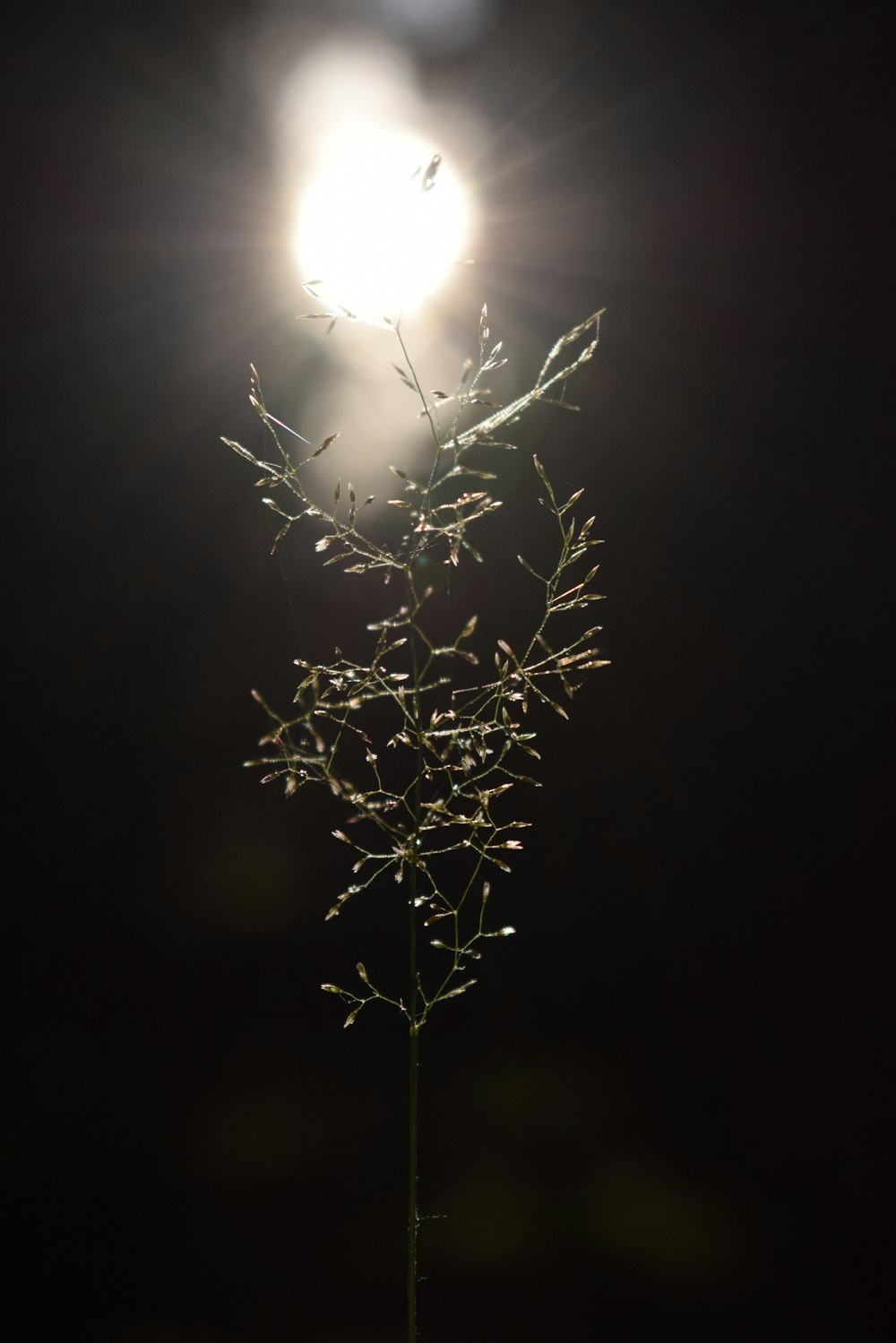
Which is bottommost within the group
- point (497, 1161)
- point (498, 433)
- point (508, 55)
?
point (497, 1161)

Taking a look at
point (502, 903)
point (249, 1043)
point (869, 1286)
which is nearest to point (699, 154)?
point (502, 903)

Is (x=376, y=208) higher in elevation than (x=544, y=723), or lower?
higher

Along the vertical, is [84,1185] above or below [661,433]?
Result: below

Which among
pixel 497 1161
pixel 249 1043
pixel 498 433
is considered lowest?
pixel 497 1161

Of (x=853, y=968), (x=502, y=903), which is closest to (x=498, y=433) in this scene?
(x=502, y=903)

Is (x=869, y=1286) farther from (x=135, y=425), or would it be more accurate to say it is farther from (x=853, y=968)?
(x=135, y=425)

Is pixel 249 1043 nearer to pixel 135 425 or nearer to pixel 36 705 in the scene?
pixel 36 705
